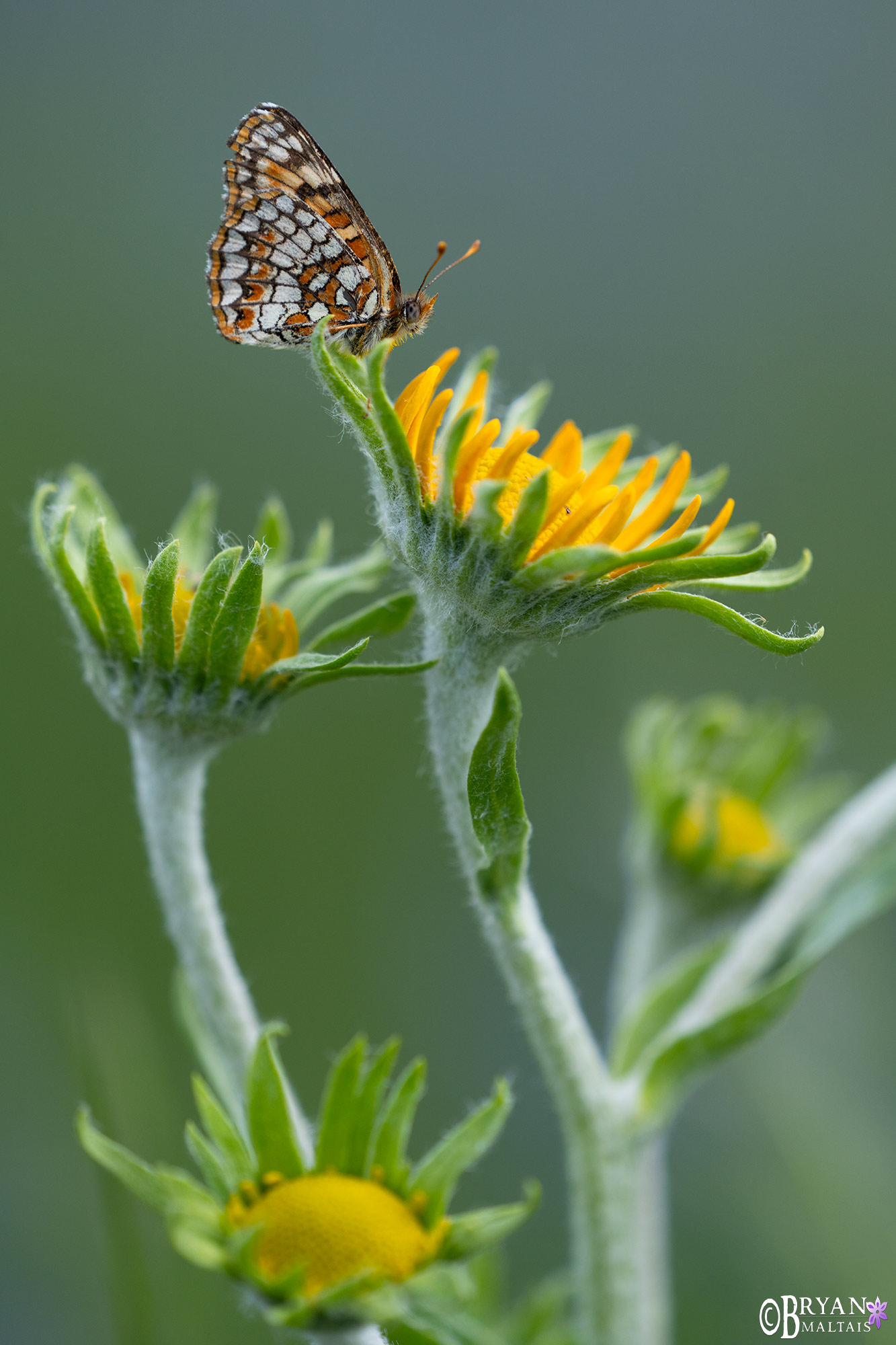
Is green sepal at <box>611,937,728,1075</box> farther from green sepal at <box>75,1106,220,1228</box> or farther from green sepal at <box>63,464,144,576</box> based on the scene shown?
green sepal at <box>63,464,144,576</box>

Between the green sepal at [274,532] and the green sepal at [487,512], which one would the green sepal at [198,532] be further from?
the green sepal at [487,512]

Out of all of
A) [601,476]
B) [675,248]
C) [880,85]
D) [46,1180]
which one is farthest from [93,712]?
[880,85]

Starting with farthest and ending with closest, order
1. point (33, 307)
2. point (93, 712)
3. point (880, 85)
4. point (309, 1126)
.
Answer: point (880, 85), point (33, 307), point (93, 712), point (309, 1126)

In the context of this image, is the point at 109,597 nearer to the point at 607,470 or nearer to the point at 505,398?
the point at 607,470

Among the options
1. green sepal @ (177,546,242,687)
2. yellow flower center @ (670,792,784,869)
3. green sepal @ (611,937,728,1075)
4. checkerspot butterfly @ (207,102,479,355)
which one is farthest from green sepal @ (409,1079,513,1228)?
checkerspot butterfly @ (207,102,479,355)

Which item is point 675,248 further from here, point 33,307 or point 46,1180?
point 46,1180

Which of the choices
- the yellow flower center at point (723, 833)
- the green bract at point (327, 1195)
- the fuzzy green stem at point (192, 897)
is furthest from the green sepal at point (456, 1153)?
the yellow flower center at point (723, 833)

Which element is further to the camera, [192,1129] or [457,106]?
[457,106]
